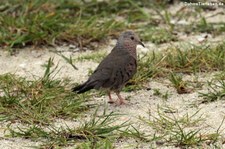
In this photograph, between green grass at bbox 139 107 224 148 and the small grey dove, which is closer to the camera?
green grass at bbox 139 107 224 148

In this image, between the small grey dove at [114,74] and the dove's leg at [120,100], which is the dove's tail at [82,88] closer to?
the small grey dove at [114,74]

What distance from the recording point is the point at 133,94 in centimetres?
607

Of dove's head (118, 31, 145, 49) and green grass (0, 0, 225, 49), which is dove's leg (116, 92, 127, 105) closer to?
dove's head (118, 31, 145, 49)

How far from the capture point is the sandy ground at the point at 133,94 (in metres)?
5.07

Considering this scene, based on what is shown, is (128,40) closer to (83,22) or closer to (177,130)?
(177,130)

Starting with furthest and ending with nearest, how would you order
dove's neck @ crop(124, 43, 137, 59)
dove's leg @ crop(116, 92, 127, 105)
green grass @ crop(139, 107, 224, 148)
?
dove's neck @ crop(124, 43, 137, 59) → dove's leg @ crop(116, 92, 127, 105) → green grass @ crop(139, 107, 224, 148)

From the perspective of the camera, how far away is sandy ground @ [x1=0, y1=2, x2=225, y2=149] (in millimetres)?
5074

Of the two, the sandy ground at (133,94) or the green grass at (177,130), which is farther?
the sandy ground at (133,94)

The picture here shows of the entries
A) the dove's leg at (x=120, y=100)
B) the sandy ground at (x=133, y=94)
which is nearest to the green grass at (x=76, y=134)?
the sandy ground at (x=133, y=94)

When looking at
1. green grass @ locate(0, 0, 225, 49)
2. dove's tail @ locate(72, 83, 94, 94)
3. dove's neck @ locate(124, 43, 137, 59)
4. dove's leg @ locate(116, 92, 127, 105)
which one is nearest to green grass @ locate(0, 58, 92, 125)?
dove's tail @ locate(72, 83, 94, 94)

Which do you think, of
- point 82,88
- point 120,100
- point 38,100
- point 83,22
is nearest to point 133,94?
point 120,100

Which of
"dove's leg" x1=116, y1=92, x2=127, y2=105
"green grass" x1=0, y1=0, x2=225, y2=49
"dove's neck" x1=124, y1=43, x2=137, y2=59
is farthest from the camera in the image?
"green grass" x1=0, y1=0, x2=225, y2=49

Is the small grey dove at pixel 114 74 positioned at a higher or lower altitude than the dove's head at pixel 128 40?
lower

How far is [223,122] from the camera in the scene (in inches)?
205
